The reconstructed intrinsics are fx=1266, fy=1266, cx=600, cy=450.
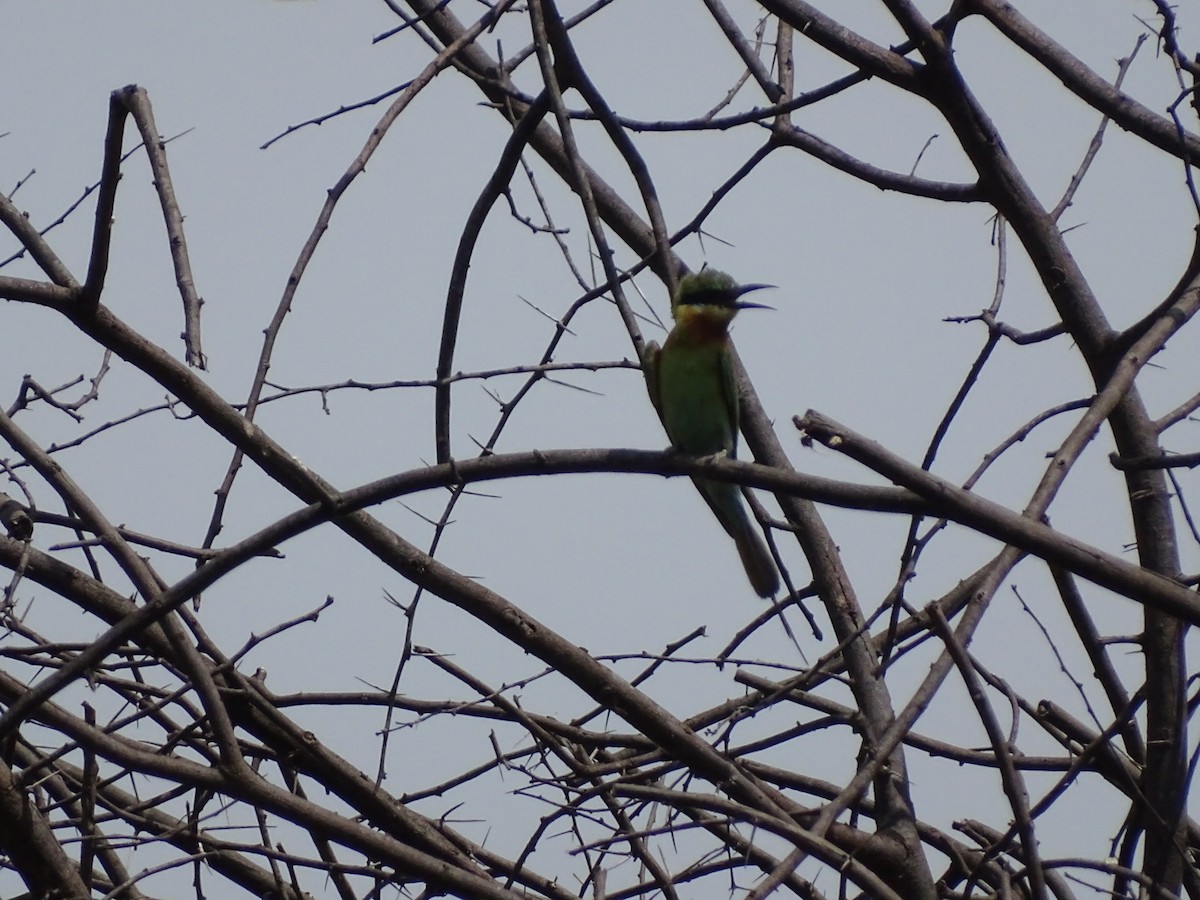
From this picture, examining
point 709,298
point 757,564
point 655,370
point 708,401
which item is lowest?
point 757,564

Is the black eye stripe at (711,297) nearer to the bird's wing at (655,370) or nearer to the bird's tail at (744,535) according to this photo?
the bird's wing at (655,370)

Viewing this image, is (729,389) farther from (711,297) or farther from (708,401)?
(711,297)

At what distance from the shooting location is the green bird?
14.9ft

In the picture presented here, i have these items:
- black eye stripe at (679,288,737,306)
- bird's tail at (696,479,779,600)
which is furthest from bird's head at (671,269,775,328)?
bird's tail at (696,479,779,600)

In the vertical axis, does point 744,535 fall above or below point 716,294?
below

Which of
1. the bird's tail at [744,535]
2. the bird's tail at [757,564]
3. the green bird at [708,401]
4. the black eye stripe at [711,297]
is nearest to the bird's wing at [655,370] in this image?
the green bird at [708,401]

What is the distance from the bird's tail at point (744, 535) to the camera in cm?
453

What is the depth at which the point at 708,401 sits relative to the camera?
14.9 feet

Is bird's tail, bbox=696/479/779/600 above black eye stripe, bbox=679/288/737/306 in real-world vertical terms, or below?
below

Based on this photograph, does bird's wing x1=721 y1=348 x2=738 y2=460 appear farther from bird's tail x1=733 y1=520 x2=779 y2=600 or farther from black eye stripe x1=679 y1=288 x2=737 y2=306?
bird's tail x1=733 y1=520 x2=779 y2=600

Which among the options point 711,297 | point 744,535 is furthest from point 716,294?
point 744,535

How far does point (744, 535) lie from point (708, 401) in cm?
51

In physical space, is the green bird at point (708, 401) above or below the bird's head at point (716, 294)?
below

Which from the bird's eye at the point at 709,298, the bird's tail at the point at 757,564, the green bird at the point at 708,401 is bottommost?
the bird's tail at the point at 757,564
